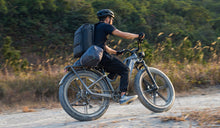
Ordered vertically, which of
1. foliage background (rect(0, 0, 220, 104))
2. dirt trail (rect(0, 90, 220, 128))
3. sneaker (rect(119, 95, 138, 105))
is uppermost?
foliage background (rect(0, 0, 220, 104))

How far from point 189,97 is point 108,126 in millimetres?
3207

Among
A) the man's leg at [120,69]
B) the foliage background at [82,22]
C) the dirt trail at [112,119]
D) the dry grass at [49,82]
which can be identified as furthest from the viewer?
the foliage background at [82,22]

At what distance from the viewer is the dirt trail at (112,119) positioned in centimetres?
350

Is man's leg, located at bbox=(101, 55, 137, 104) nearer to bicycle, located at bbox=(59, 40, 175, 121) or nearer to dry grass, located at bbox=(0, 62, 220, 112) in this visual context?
bicycle, located at bbox=(59, 40, 175, 121)

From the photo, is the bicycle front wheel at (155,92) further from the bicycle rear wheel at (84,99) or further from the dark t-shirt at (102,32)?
the dark t-shirt at (102,32)

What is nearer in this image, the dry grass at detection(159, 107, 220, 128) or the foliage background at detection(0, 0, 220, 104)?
the dry grass at detection(159, 107, 220, 128)

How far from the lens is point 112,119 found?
4.07 m

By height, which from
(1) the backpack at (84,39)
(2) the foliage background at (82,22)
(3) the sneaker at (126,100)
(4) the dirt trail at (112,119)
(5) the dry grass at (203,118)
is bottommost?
(4) the dirt trail at (112,119)

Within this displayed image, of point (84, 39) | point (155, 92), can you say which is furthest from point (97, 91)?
point (155, 92)

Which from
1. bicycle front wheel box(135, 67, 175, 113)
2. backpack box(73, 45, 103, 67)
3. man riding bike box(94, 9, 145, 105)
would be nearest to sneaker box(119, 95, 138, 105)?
man riding bike box(94, 9, 145, 105)

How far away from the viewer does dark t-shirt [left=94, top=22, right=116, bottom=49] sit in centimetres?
407

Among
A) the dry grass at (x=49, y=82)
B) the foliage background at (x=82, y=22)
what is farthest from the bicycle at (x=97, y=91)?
the foliage background at (x=82, y=22)

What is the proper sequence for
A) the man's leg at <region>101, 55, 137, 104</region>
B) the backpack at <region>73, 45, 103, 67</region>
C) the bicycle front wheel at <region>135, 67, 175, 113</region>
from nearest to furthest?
the backpack at <region>73, 45, 103, 67</region> → the man's leg at <region>101, 55, 137, 104</region> → the bicycle front wheel at <region>135, 67, 175, 113</region>

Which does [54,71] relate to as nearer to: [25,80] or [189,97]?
[25,80]
